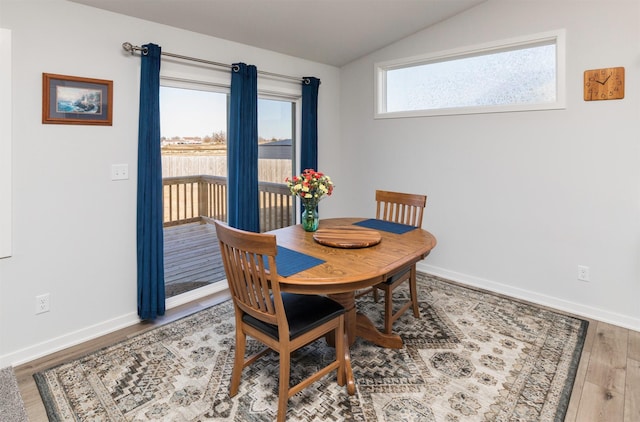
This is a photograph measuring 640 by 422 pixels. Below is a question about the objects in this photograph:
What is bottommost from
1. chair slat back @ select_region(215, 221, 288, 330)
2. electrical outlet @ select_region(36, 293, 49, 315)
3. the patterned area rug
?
the patterned area rug

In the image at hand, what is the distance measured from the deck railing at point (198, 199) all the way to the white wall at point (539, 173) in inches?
55.4

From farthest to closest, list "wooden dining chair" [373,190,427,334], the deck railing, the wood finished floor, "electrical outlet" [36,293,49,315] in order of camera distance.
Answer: the deck railing → "wooden dining chair" [373,190,427,334] → "electrical outlet" [36,293,49,315] → the wood finished floor

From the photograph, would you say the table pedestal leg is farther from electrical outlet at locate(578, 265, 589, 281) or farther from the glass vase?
electrical outlet at locate(578, 265, 589, 281)

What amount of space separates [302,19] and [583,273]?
3181 mm

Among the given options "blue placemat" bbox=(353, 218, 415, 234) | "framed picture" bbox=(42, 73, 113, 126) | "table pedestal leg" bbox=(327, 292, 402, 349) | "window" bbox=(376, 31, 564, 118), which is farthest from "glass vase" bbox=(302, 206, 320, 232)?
"window" bbox=(376, 31, 564, 118)

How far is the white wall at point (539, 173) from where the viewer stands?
2783mm

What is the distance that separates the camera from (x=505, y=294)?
3.43m

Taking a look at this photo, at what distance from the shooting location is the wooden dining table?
5.85 feet

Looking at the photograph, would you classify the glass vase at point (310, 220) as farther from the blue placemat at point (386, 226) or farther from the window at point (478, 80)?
the window at point (478, 80)

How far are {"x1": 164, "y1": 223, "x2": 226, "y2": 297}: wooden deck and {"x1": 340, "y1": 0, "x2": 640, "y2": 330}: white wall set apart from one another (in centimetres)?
206

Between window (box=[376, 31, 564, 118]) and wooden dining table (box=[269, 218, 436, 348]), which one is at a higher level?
window (box=[376, 31, 564, 118])

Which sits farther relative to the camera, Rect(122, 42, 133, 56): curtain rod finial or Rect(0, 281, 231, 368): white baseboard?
Rect(122, 42, 133, 56): curtain rod finial

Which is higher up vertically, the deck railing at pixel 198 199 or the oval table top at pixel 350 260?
the deck railing at pixel 198 199

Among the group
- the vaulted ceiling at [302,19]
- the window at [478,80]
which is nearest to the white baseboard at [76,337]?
the vaulted ceiling at [302,19]
